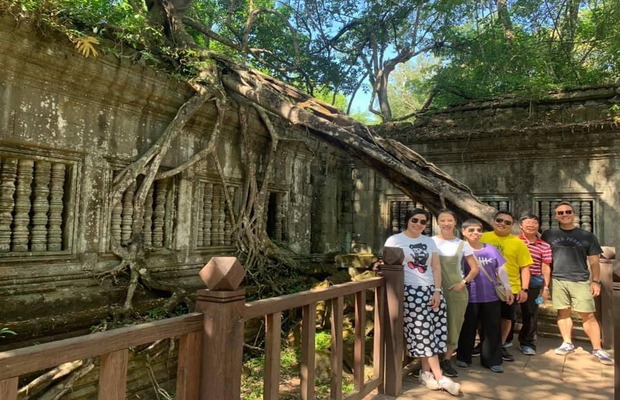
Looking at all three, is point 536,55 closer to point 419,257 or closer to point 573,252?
point 573,252

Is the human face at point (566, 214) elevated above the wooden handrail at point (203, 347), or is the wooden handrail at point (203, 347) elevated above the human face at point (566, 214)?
the human face at point (566, 214)

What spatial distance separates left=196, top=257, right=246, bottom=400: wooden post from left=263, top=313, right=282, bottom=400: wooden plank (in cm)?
31

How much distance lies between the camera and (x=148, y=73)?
177 inches

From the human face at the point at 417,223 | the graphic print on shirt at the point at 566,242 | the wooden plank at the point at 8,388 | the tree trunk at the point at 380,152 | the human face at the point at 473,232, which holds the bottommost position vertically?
the wooden plank at the point at 8,388

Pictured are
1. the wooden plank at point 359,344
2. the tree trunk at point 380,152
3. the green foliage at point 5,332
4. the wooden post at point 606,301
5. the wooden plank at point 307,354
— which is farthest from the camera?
the tree trunk at point 380,152

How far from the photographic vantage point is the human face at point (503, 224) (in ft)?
12.9

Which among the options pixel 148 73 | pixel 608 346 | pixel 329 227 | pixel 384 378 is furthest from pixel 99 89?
pixel 608 346

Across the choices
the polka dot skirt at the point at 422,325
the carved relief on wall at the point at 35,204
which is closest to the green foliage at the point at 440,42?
the carved relief on wall at the point at 35,204

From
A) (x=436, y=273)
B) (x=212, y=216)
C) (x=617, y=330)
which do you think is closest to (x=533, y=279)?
(x=436, y=273)

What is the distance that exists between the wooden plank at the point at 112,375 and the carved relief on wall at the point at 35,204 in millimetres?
2758

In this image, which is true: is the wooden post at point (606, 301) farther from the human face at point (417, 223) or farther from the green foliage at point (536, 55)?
the green foliage at point (536, 55)

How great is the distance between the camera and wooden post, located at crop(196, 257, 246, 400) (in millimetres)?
1818

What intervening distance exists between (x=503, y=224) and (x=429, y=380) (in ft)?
5.23

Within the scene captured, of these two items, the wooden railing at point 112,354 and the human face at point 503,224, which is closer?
the wooden railing at point 112,354
